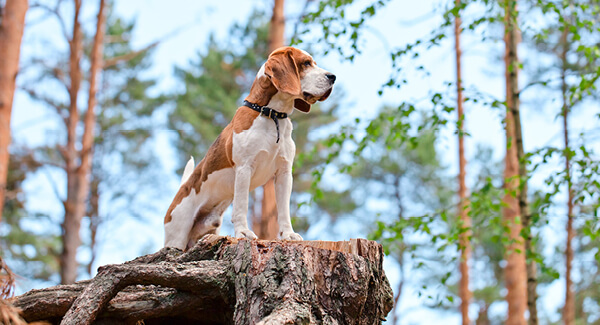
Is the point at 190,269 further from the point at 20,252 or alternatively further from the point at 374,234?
the point at 20,252

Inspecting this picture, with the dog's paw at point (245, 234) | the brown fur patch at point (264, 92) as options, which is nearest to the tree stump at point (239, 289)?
the dog's paw at point (245, 234)

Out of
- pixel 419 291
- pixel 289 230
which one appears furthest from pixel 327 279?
pixel 419 291

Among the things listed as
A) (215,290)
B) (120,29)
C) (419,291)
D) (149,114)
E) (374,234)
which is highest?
(120,29)

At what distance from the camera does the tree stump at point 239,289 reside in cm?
284

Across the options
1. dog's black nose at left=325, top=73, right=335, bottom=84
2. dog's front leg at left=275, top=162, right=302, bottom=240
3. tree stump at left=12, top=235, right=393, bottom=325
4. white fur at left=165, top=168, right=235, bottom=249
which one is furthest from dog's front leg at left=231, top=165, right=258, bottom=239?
dog's black nose at left=325, top=73, right=335, bottom=84

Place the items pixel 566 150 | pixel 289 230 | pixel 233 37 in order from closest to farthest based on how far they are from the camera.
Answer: pixel 289 230 < pixel 566 150 < pixel 233 37

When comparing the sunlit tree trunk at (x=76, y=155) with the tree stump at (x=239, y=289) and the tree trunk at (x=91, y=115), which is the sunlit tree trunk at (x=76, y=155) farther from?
Answer: the tree stump at (x=239, y=289)

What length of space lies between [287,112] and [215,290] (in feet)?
3.64

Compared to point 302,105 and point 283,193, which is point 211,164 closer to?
point 283,193

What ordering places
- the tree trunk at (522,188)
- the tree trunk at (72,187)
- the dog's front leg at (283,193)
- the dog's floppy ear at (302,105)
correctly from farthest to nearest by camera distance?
the tree trunk at (72,187), the tree trunk at (522,188), the dog's floppy ear at (302,105), the dog's front leg at (283,193)

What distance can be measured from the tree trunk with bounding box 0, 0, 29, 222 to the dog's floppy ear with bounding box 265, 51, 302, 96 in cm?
435

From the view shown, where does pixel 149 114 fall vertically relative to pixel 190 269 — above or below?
above

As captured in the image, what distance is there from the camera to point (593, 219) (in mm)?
4688

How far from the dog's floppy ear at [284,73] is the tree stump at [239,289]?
85 centimetres
